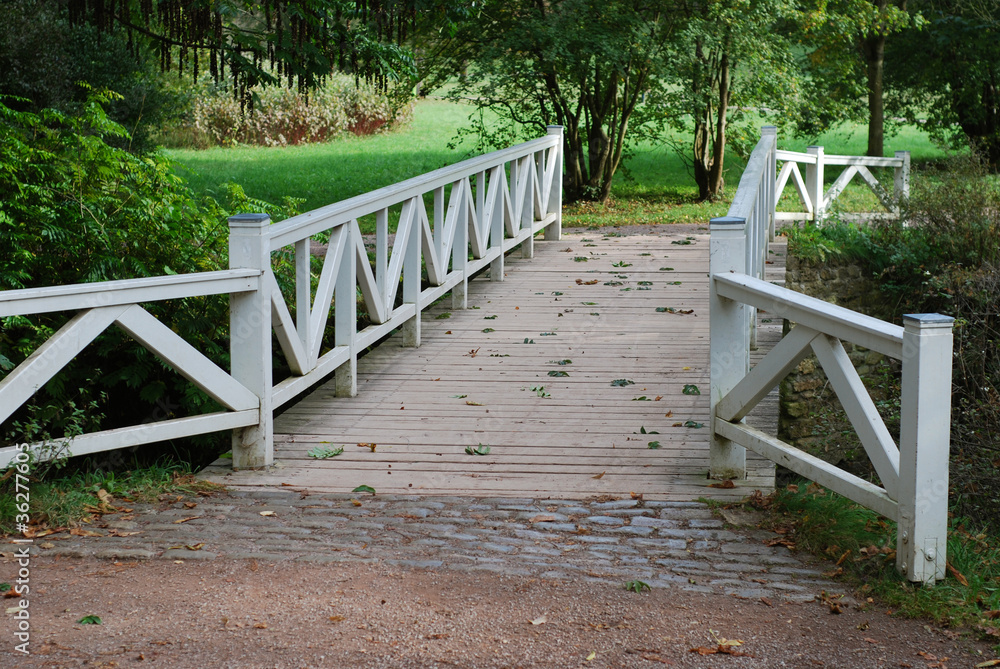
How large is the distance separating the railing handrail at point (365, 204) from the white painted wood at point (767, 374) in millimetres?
2346

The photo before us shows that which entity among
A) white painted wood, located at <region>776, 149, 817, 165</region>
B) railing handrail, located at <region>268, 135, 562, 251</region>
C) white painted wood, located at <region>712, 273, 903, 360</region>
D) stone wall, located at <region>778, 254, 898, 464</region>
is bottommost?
stone wall, located at <region>778, 254, 898, 464</region>

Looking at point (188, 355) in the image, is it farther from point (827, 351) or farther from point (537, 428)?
point (827, 351)

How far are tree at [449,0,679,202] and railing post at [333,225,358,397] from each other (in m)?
8.84

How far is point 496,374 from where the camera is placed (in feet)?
22.8

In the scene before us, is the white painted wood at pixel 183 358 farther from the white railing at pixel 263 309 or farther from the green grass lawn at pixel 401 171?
the green grass lawn at pixel 401 171

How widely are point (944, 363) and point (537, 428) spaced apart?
2.68m

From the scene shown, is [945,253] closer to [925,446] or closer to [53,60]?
[925,446]

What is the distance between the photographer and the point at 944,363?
3453mm

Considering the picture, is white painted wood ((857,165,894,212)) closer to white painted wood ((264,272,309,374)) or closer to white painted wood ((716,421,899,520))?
white painted wood ((716,421,899,520))

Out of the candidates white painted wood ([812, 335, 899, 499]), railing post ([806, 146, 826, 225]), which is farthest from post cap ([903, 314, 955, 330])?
railing post ([806, 146, 826, 225])

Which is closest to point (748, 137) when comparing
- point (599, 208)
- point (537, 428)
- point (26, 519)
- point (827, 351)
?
point (599, 208)

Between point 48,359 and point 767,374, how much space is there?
2979 mm

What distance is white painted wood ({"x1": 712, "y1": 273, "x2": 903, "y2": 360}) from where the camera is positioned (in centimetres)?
365

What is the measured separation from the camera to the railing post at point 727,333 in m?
4.73
